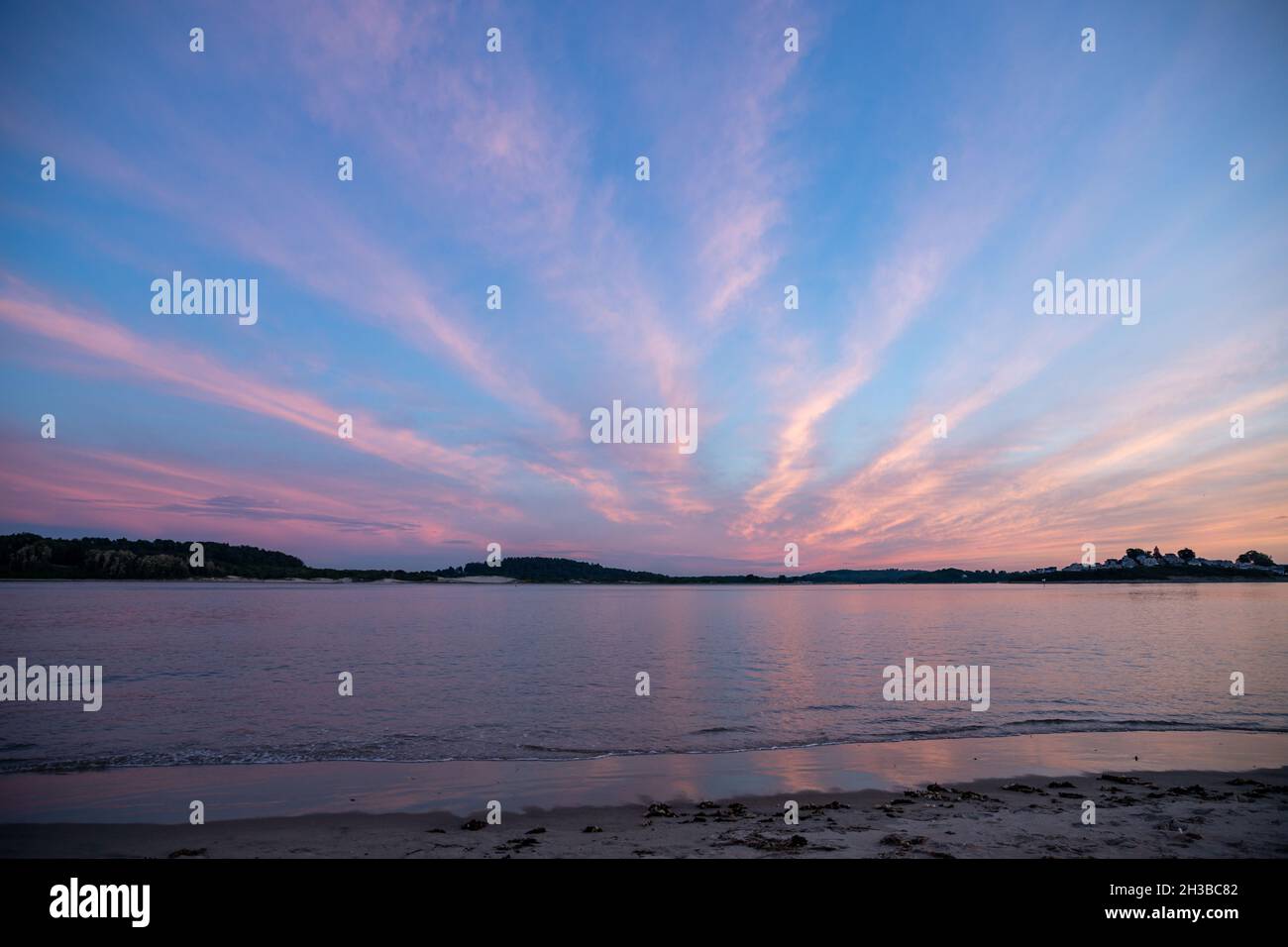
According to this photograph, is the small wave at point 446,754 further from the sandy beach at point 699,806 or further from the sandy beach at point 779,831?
the sandy beach at point 779,831

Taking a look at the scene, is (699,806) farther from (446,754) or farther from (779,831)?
(446,754)

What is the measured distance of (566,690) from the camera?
29.1 metres

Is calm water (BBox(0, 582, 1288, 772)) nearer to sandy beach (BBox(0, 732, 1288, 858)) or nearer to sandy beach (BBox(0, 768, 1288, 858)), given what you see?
sandy beach (BBox(0, 732, 1288, 858))

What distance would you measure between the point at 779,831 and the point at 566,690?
1868 centimetres

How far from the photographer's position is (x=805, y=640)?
169 feet

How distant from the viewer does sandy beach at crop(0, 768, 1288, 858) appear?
35.2 ft

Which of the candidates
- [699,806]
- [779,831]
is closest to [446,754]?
[699,806]

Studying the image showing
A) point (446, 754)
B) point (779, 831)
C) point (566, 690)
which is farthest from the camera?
→ point (566, 690)

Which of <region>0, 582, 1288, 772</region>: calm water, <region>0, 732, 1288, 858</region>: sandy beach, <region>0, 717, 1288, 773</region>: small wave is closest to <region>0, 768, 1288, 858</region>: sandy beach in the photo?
<region>0, 732, 1288, 858</region>: sandy beach

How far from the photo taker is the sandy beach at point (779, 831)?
10.7m
